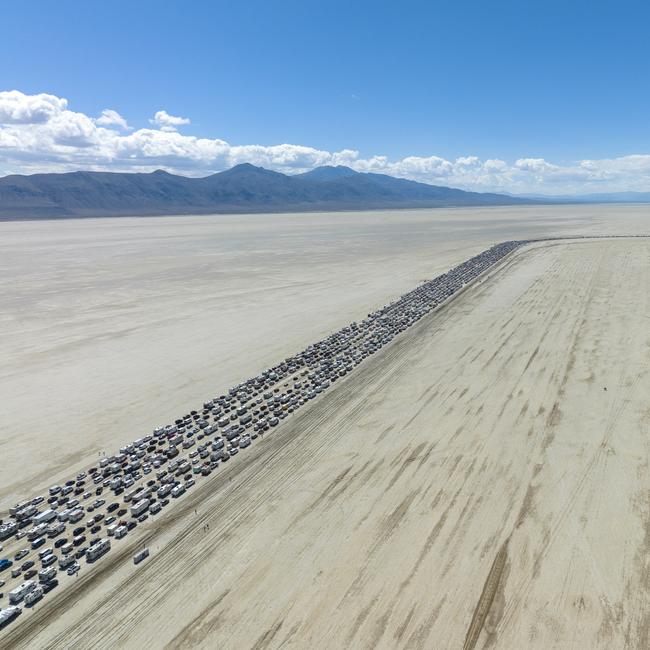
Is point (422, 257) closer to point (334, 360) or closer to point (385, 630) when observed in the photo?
point (334, 360)

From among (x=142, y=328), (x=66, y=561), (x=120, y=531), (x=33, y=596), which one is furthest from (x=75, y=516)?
(x=142, y=328)

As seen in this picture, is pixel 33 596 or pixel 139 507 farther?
pixel 139 507

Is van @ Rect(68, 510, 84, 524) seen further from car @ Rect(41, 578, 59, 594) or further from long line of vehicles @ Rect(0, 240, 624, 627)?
car @ Rect(41, 578, 59, 594)

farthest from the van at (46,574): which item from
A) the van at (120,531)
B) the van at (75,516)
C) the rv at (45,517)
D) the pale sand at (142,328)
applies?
the pale sand at (142,328)

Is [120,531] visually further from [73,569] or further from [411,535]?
[411,535]

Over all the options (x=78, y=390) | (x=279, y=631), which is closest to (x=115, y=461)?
(x=78, y=390)

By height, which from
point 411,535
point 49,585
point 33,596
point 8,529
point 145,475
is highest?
point 411,535
